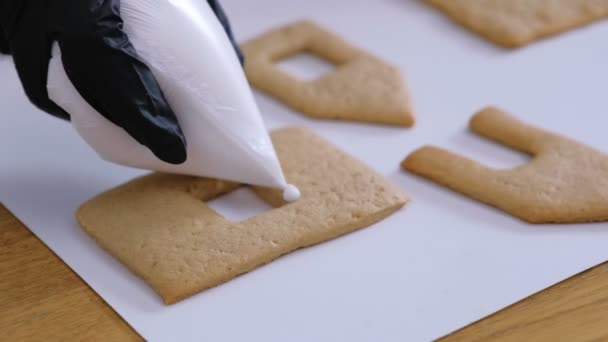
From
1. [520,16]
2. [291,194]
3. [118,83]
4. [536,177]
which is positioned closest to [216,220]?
[291,194]

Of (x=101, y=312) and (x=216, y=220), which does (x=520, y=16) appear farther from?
(x=101, y=312)

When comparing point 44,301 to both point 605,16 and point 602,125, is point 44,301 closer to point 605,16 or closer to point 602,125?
point 602,125

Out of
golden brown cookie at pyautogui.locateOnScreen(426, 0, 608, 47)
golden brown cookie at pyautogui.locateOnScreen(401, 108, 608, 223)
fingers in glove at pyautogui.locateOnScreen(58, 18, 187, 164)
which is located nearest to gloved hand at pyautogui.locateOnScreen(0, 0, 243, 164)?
fingers in glove at pyautogui.locateOnScreen(58, 18, 187, 164)

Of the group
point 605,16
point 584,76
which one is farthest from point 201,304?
point 605,16

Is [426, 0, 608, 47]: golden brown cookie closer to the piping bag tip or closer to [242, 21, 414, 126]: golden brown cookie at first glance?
[242, 21, 414, 126]: golden brown cookie

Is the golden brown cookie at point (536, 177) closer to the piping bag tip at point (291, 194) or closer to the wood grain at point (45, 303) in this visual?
the piping bag tip at point (291, 194)
